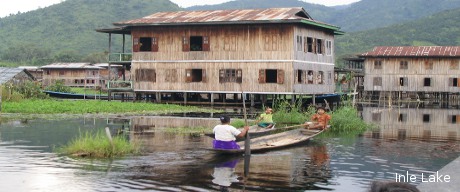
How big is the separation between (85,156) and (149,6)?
121693 millimetres

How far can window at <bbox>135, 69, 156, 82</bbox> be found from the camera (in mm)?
44500

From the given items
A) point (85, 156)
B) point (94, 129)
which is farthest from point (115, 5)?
point (85, 156)

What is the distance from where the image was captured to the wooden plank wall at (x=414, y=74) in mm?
59312

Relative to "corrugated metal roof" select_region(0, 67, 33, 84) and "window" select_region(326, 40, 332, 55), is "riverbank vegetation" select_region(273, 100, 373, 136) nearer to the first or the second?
"window" select_region(326, 40, 332, 55)

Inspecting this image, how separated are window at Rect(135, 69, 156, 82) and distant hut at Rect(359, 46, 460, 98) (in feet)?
79.9

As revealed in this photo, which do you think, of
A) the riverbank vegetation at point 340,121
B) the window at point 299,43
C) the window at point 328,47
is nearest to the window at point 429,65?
the window at point 328,47

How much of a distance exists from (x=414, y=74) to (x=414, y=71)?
0.93ft

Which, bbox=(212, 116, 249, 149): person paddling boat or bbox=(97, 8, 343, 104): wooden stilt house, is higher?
bbox=(97, 8, 343, 104): wooden stilt house

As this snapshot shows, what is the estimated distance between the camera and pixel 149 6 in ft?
448

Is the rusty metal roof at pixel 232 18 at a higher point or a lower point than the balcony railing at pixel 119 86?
higher

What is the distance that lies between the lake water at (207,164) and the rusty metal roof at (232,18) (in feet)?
50.7

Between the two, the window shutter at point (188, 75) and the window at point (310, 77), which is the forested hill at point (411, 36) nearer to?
the window at point (310, 77)

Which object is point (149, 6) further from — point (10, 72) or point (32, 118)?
point (32, 118)

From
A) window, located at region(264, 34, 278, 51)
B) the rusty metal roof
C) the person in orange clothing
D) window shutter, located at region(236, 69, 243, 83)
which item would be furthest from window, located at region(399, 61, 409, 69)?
the person in orange clothing
